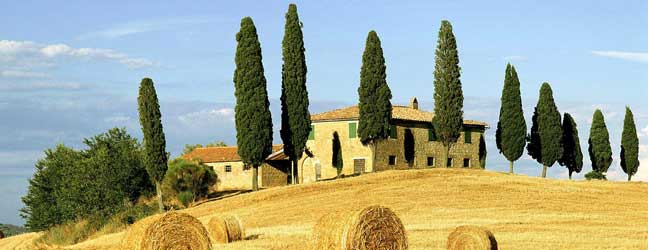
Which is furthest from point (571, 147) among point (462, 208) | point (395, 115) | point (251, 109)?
point (462, 208)

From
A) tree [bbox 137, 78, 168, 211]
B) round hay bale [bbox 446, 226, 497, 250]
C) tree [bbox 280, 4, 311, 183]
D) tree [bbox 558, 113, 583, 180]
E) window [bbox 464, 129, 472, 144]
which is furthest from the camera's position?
tree [bbox 558, 113, 583, 180]

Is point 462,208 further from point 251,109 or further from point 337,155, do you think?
point 337,155

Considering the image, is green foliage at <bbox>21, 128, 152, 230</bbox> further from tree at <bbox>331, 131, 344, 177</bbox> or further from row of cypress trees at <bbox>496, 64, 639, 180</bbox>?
row of cypress trees at <bbox>496, 64, 639, 180</bbox>

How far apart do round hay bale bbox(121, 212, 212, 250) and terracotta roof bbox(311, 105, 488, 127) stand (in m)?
44.4

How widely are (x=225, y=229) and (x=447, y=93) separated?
3422 cm

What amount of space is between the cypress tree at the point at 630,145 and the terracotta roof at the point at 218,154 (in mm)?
28227

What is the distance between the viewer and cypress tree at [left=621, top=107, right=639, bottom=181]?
253 feet

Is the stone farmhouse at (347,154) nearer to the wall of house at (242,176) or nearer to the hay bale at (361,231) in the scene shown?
the wall of house at (242,176)

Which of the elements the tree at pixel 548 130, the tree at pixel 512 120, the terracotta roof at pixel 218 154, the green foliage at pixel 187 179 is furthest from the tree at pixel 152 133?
the tree at pixel 548 130

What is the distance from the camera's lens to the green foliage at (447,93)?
209ft

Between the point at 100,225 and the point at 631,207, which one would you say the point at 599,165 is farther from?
the point at 100,225

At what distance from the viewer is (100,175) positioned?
2357 inches

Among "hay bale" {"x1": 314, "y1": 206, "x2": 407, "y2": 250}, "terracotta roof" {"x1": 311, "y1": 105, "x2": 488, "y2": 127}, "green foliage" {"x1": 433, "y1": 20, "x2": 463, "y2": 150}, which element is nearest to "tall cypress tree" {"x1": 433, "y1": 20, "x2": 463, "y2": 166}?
"green foliage" {"x1": 433, "y1": 20, "x2": 463, "y2": 150}

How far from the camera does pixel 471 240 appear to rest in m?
24.1
